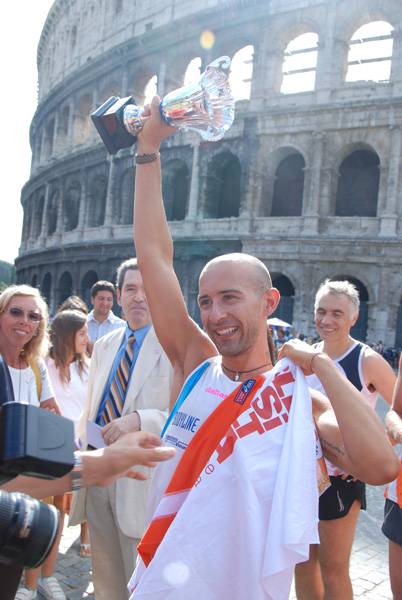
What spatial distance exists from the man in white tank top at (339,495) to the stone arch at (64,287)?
22462 millimetres

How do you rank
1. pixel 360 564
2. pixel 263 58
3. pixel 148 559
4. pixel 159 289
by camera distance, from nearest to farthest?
pixel 148 559, pixel 159 289, pixel 360 564, pixel 263 58

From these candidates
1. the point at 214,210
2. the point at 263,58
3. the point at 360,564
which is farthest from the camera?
the point at 214,210

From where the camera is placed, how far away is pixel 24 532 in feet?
3.45

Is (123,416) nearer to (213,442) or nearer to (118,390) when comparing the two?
(118,390)

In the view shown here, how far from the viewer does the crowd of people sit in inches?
58.4

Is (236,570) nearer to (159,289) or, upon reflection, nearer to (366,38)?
(159,289)

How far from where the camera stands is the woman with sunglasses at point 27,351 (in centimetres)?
315

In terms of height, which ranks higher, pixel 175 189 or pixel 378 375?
pixel 175 189

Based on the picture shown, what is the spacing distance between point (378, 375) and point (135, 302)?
5.51 feet

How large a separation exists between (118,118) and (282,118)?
16685mm

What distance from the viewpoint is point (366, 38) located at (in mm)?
16781

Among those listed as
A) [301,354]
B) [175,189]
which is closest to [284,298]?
[175,189]

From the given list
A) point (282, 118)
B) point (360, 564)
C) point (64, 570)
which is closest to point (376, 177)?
point (282, 118)

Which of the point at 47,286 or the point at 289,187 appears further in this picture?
the point at 47,286
